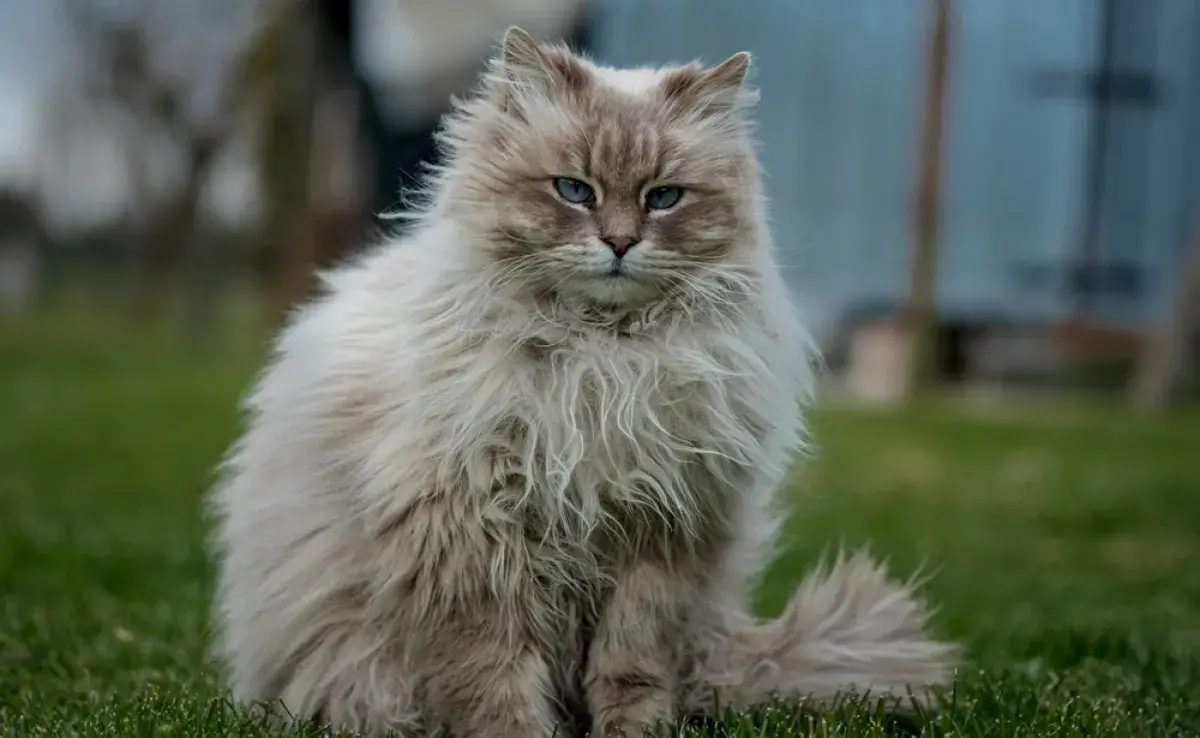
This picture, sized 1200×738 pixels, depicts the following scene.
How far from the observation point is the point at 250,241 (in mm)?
16578

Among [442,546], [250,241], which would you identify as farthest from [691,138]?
[250,241]

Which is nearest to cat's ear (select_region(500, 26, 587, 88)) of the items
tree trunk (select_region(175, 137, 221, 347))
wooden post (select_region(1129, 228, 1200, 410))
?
wooden post (select_region(1129, 228, 1200, 410))

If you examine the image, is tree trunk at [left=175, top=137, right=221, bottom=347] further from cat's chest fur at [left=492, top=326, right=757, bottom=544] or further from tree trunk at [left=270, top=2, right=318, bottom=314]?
cat's chest fur at [left=492, top=326, right=757, bottom=544]

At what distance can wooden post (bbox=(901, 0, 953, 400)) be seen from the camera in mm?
8820

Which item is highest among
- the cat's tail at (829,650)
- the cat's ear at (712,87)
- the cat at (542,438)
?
the cat's ear at (712,87)

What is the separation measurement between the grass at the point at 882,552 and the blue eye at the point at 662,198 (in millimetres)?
931

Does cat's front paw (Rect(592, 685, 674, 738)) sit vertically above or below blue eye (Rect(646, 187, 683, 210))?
below

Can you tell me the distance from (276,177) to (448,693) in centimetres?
1264

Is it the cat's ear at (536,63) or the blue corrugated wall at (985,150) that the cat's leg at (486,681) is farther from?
the blue corrugated wall at (985,150)

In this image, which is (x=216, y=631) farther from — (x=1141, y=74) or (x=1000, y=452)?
(x=1141, y=74)

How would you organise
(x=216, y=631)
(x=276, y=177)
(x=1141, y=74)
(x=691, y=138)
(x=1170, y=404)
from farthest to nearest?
(x=276, y=177) < (x=1141, y=74) < (x=1170, y=404) < (x=216, y=631) < (x=691, y=138)

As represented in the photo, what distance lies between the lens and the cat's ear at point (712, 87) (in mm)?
2400

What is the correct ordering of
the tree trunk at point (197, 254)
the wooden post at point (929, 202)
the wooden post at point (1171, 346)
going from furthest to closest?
the tree trunk at point (197, 254)
the wooden post at point (1171, 346)
the wooden post at point (929, 202)

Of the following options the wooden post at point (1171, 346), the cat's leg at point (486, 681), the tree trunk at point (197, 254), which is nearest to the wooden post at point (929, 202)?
the wooden post at point (1171, 346)
